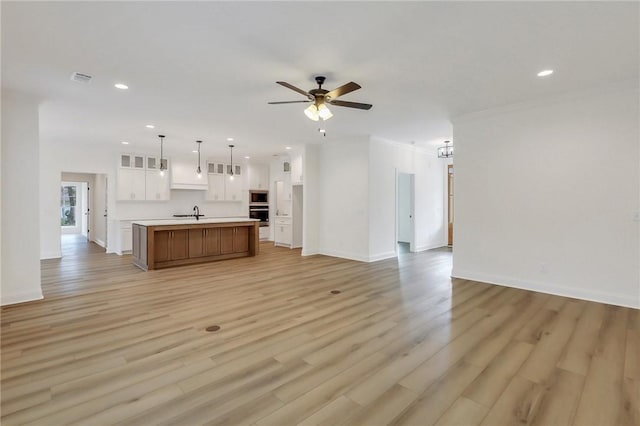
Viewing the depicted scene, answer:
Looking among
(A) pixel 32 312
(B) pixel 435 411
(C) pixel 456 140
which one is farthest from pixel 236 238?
(B) pixel 435 411

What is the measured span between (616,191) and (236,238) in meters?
7.12

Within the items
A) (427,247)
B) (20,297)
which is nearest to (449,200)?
(427,247)

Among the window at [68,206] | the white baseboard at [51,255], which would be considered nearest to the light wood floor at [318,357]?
the white baseboard at [51,255]

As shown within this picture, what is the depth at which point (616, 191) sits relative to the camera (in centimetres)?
405

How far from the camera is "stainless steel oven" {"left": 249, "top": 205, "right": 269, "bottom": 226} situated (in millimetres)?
10938

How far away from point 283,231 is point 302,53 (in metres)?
7.01

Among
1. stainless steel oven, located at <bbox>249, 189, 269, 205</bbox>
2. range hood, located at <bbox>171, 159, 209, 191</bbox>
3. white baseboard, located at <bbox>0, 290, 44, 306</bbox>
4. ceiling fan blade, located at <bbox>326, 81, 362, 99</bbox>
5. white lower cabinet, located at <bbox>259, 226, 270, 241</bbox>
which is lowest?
white baseboard, located at <bbox>0, 290, 44, 306</bbox>

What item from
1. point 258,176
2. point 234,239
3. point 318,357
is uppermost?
point 258,176

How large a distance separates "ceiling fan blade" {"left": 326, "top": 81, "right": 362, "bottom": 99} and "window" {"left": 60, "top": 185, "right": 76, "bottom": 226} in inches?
594

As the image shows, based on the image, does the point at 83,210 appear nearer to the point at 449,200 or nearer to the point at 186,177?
the point at 186,177

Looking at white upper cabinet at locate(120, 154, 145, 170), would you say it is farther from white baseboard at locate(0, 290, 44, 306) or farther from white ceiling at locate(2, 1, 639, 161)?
white baseboard at locate(0, 290, 44, 306)

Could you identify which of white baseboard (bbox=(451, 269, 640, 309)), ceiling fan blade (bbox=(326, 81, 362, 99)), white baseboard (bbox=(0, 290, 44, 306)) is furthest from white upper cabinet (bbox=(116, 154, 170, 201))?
white baseboard (bbox=(451, 269, 640, 309))

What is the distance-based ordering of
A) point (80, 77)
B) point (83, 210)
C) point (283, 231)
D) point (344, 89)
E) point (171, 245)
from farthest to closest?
1. point (83, 210)
2. point (283, 231)
3. point (171, 245)
4. point (80, 77)
5. point (344, 89)

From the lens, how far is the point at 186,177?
9453 millimetres
